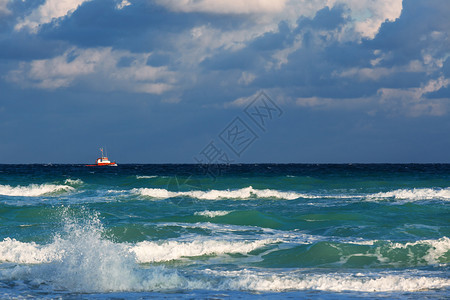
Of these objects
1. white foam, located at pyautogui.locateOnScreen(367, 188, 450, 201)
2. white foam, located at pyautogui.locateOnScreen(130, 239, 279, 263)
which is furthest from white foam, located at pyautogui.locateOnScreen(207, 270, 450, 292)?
white foam, located at pyautogui.locateOnScreen(367, 188, 450, 201)

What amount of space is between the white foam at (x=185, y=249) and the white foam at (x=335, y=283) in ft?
10.5

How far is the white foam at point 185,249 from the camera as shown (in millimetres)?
13711

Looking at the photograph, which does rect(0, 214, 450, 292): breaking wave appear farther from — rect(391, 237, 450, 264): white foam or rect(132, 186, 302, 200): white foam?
rect(132, 186, 302, 200): white foam

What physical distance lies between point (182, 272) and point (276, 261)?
263 centimetres

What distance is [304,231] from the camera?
18359 mm

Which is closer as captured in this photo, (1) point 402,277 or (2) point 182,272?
(1) point 402,277

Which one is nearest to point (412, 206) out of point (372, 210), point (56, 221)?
point (372, 210)

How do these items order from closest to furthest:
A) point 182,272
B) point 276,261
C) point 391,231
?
1. point 182,272
2. point 276,261
3. point 391,231

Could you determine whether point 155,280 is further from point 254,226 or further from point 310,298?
point 254,226

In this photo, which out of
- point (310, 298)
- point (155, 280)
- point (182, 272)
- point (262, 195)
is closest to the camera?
point (310, 298)

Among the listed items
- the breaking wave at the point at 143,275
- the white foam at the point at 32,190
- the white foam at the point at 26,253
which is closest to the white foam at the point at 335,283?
the breaking wave at the point at 143,275

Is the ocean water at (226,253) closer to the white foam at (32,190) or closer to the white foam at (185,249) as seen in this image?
the white foam at (185,249)

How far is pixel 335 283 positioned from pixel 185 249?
509 centimetres

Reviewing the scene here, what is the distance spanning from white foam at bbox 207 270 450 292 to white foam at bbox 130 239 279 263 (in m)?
3.21
